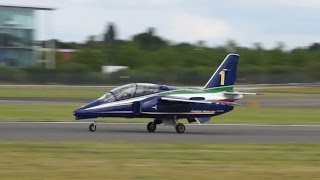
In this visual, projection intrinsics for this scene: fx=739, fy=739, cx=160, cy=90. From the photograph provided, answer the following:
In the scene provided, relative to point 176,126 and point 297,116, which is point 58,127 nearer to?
point 176,126

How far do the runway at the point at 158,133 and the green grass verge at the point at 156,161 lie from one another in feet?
8.13

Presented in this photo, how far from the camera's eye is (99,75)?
8638 centimetres

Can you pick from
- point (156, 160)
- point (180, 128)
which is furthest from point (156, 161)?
point (180, 128)

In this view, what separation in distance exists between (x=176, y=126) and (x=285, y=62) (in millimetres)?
97752

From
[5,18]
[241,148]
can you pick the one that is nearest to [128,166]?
[241,148]

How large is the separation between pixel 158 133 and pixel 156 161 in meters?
10.9

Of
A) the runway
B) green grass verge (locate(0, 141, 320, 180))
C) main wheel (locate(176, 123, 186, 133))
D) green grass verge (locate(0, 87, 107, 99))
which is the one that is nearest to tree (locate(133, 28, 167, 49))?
green grass verge (locate(0, 87, 107, 99))

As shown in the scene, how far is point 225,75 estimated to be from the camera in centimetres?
2909

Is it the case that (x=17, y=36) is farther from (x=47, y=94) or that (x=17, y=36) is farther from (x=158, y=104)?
(x=158, y=104)

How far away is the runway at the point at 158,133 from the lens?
2261 cm

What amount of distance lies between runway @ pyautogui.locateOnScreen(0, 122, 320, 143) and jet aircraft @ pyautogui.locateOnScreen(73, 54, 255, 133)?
1.94 ft

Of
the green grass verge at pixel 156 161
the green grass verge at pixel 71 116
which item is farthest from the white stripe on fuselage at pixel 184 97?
the green grass verge at pixel 156 161

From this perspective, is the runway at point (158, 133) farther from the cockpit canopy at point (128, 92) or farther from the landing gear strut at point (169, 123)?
the cockpit canopy at point (128, 92)

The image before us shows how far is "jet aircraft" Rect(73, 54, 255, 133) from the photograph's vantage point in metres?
27.0
